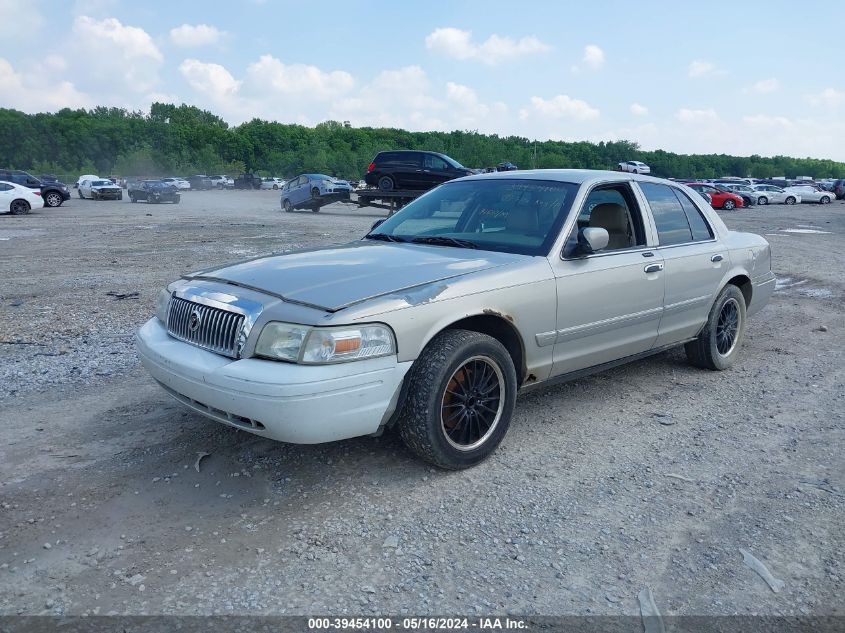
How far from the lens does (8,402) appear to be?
4668 millimetres

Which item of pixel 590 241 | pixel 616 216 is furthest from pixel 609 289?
pixel 616 216

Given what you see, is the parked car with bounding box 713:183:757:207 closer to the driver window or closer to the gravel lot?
the driver window

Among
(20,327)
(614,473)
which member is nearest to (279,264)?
(614,473)

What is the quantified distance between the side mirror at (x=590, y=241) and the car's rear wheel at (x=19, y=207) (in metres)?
27.1

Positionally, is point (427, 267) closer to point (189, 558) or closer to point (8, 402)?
point (189, 558)

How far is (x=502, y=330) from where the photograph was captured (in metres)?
3.95

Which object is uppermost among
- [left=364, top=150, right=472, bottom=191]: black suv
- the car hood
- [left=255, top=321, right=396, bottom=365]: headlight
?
[left=364, top=150, right=472, bottom=191]: black suv

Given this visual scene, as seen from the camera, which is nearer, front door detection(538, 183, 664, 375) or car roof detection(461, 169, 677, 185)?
front door detection(538, 183, 664, 375)

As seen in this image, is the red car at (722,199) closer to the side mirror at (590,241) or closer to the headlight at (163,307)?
the side mirror at (590,241)

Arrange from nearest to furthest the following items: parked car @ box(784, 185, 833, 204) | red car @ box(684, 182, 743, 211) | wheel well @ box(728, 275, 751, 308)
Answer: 1. wheel well @ box(728, 275, 751, 308)
2. red car @ box(684, 182, 743, 211)
3. parked car @ box(784, 185, 833, 204)

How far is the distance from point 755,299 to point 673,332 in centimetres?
154

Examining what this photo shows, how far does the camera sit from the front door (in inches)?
164

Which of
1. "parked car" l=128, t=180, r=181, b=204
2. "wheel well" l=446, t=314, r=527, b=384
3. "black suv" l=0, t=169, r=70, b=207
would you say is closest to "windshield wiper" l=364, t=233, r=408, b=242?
"wheel well" l=446, t=314, r=527, b=384

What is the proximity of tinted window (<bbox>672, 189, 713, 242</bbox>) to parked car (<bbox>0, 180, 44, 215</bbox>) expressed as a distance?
26367 mm
